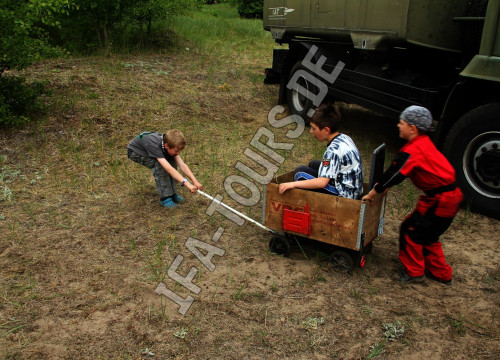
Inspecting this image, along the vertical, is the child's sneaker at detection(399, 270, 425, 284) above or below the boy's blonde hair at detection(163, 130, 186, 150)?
below

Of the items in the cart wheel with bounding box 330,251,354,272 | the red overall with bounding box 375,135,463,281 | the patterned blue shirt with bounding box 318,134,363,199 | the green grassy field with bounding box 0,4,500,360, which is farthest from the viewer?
the cart wheel with bounding box 330,251,354,272

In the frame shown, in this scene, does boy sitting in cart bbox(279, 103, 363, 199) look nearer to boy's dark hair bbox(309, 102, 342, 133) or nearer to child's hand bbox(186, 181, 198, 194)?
boy's dark hair bbox(309, 102, 342, 133)

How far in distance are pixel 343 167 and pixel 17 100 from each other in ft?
19.5

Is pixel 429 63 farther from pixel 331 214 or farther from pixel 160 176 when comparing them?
pixel 160 176

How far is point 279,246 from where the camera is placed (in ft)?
14.3

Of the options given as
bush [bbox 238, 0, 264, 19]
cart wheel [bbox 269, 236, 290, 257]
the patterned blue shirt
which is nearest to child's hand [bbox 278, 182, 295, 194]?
the patterned blue shirt

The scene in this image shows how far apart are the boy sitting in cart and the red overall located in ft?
1.05

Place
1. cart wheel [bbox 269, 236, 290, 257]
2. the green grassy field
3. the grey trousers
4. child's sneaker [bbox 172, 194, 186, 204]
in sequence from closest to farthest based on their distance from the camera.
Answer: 1. the green grassy field
2. cart wheel [bbox 269, 236, 290, 257]
3. the grey trousers
4. child's sneaker [bbox 172, 194, 186, 204]

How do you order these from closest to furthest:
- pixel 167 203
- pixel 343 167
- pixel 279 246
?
pixel 343 167
pixel 279 246
pixel 167 203

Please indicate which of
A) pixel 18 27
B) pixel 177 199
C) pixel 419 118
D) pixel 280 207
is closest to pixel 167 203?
pixel 177 199

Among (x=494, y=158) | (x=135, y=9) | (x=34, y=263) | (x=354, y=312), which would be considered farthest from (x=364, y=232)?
(x=135, y=9)

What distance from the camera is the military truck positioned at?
511cm

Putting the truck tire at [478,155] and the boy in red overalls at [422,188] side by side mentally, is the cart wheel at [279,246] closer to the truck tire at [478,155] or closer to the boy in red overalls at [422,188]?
the boy in red overalls at [422,188]

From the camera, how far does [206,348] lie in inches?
122
